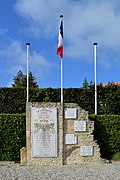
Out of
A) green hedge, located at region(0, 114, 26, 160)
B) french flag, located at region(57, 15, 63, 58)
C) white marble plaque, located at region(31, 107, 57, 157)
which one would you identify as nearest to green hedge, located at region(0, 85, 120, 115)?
green hedge, located at region(0, 114, 26, 160)

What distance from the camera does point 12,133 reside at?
1393 cm

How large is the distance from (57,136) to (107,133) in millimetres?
3014

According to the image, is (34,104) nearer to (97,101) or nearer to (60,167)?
(60,167)

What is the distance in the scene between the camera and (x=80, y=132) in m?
12.7

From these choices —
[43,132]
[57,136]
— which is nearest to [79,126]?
[57,136]

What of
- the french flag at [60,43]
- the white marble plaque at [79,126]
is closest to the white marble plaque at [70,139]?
the white marble plaque at [79,126]

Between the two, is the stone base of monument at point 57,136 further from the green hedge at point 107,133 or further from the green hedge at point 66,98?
the green hedge at point 66,98

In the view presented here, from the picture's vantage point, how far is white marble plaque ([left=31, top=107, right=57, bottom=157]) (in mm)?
12383

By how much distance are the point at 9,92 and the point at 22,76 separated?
17815 mm

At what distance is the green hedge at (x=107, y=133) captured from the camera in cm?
1466

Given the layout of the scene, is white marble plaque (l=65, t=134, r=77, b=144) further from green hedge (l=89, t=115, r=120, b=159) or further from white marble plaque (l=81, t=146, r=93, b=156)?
green hedge (l=89, t=115, r=120, b=159)

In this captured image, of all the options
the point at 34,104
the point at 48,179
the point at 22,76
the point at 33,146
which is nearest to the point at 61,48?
the point at 34,104

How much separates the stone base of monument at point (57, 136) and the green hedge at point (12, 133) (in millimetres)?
1555

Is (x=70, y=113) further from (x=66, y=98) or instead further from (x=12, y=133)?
(x=66, y=98)
